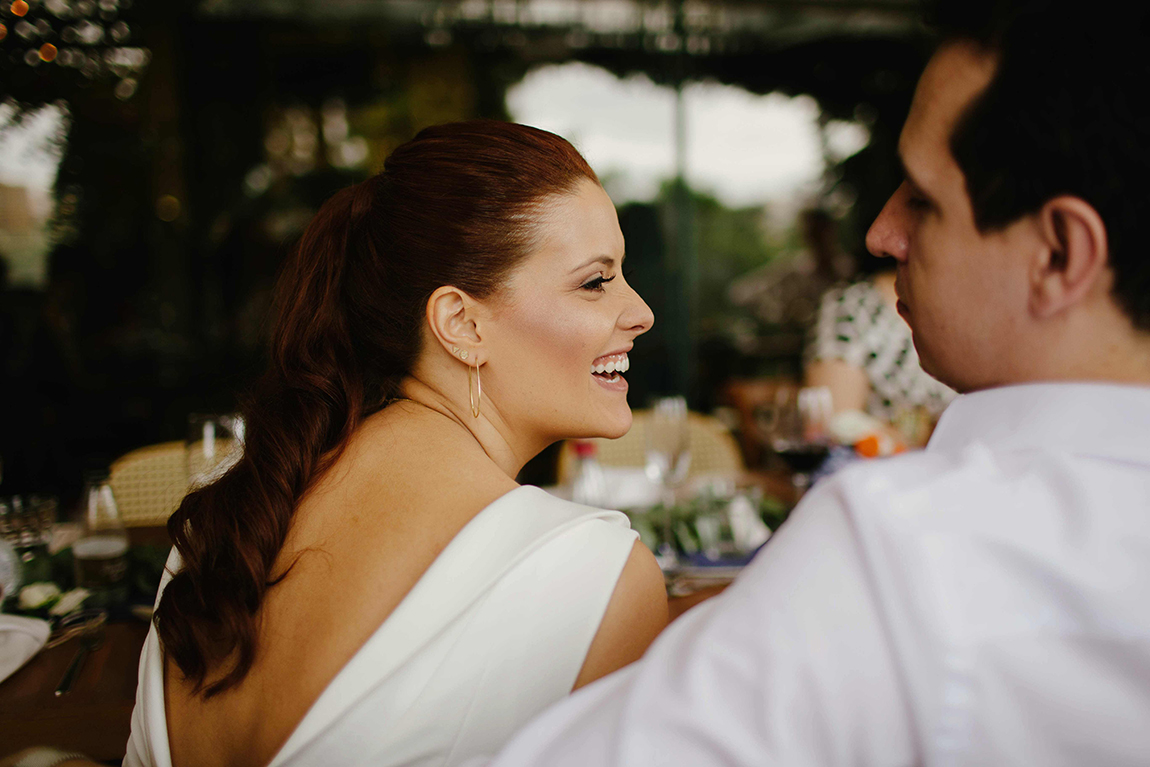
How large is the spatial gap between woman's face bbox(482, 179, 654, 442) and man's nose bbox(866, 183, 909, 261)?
524 mm

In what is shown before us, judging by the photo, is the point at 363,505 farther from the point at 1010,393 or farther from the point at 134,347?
the point at 134,347

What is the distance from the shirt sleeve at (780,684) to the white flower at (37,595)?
1.32 metres

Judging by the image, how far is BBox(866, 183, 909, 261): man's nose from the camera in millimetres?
980

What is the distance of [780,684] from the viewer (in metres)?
0.62

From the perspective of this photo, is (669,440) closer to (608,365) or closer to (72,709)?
(608,365)

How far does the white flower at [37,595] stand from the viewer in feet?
5.00

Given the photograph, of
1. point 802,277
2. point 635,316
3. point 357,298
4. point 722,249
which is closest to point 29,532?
point 357,298

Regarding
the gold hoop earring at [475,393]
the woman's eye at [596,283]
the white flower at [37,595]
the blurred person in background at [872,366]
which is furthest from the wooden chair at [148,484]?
the blurred person in background at [872,366]

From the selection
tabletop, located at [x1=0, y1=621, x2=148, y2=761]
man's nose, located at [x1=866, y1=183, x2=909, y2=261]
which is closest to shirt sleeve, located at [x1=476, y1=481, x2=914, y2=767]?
man's nose, located at [x1=866, y1=183, x2=909, y2=261]

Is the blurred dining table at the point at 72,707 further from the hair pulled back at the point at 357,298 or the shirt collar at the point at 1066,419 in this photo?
the shirt collar at the point at 1066,419

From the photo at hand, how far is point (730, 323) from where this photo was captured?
6.34m

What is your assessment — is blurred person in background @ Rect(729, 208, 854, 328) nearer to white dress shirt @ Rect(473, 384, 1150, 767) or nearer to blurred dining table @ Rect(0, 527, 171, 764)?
blurred dining table @ Rect(0, 527, 171, 764)

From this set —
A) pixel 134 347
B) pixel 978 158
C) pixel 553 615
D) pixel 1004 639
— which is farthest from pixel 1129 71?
pixel 134 347

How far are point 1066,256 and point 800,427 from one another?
138 cm
